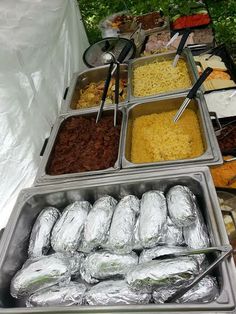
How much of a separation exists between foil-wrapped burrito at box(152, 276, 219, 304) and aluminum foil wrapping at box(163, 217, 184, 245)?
22cm

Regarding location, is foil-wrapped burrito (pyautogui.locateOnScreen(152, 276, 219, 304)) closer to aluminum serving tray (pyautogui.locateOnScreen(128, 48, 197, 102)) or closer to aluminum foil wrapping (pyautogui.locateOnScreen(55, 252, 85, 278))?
aluminum foil wrapping (pyautogui.locateOnScreen(55, 252, 85, 278))

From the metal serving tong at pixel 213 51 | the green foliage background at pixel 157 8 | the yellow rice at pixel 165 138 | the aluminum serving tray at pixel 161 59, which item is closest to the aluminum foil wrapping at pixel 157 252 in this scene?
the yellow rice at pixel 165 138

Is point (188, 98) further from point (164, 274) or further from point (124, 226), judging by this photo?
point (164, 274)

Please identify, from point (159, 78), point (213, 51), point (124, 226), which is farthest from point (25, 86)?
point (213, 51)

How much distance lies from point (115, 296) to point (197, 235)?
43cm

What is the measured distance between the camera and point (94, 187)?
5.47 feet

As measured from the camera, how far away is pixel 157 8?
4480 mm

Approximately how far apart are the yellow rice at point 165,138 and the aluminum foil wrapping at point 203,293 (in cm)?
82

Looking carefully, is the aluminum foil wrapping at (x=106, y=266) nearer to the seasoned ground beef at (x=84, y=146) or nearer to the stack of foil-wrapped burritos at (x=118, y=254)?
the stack of foil-wrapped burritos at (x=118, y=254)

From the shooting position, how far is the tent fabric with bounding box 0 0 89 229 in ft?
6.91

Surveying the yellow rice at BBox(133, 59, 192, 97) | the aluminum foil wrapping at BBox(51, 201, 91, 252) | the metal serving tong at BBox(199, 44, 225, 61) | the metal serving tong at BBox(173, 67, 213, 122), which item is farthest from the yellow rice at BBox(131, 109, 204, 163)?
the metal serving tong at BBox(199, 44, 225, 61)

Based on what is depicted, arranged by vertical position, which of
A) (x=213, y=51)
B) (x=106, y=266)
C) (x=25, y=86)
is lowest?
(x=213, y=51)

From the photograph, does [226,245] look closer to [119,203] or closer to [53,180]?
[119,203]

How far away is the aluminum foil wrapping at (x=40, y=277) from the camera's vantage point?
50.6 inches
